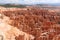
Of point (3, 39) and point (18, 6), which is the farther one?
point (18, 6)

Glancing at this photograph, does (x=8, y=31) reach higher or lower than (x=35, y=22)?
lower

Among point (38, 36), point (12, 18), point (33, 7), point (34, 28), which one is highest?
point (33, 7)

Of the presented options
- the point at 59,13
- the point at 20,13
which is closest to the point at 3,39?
the point at 20,13

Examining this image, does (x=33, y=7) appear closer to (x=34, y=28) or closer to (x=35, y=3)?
(x=35, y=3)

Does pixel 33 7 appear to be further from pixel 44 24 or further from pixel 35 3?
pixel 44 24

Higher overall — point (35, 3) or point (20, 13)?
point (35, 3)

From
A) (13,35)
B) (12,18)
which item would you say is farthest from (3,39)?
(12,18)
